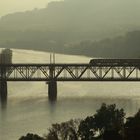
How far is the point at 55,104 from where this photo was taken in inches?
1715

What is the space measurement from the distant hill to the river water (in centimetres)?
4555

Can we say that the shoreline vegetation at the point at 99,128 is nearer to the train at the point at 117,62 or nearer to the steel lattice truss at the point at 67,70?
the steel lattice truss at the point at 67,70

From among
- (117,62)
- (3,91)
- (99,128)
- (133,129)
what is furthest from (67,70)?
(133,129)

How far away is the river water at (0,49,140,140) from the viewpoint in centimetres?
3475

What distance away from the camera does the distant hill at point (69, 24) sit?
11394 centimetres

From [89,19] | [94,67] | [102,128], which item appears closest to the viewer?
[102,128]

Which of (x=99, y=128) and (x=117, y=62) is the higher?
(x=117, y=62)

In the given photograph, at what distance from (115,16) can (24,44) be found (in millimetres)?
32954

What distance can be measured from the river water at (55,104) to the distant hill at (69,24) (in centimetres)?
4555

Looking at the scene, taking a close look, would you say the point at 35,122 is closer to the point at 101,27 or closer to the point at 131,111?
the point at 131,111

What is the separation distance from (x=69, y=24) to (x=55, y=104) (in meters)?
92.6

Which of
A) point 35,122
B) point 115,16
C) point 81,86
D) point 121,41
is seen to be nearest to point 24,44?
point 121,41

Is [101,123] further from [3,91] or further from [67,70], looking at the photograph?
[67,70]

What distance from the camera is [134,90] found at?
2015 inches
